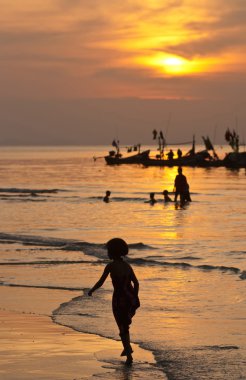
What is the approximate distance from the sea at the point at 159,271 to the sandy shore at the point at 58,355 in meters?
0.24

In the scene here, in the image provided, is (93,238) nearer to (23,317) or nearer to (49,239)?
(49,239)

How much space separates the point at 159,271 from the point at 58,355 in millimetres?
8141

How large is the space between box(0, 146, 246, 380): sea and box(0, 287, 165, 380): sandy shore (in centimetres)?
24

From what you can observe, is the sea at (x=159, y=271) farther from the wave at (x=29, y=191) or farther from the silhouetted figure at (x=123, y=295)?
the wave at (x=29, y=191)

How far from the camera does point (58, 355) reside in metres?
9.26

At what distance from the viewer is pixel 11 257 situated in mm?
19516

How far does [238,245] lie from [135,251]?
3.22 meters

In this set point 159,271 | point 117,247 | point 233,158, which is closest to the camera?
point 117,247

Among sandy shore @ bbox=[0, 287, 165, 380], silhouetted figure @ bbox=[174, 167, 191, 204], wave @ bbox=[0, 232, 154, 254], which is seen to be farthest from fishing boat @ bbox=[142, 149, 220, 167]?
sandy shore @ bbox=[0, 287, 165, 380]

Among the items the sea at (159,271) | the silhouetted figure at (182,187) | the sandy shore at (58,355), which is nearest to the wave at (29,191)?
the sea at (159,271)

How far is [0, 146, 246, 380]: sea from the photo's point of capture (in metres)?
9.93

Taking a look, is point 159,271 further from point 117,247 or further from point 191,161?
point 191,161

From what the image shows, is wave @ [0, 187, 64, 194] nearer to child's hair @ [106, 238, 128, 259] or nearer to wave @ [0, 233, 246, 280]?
wave @ [0, 233, 246, 280]

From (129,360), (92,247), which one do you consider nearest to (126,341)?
(129,360)
